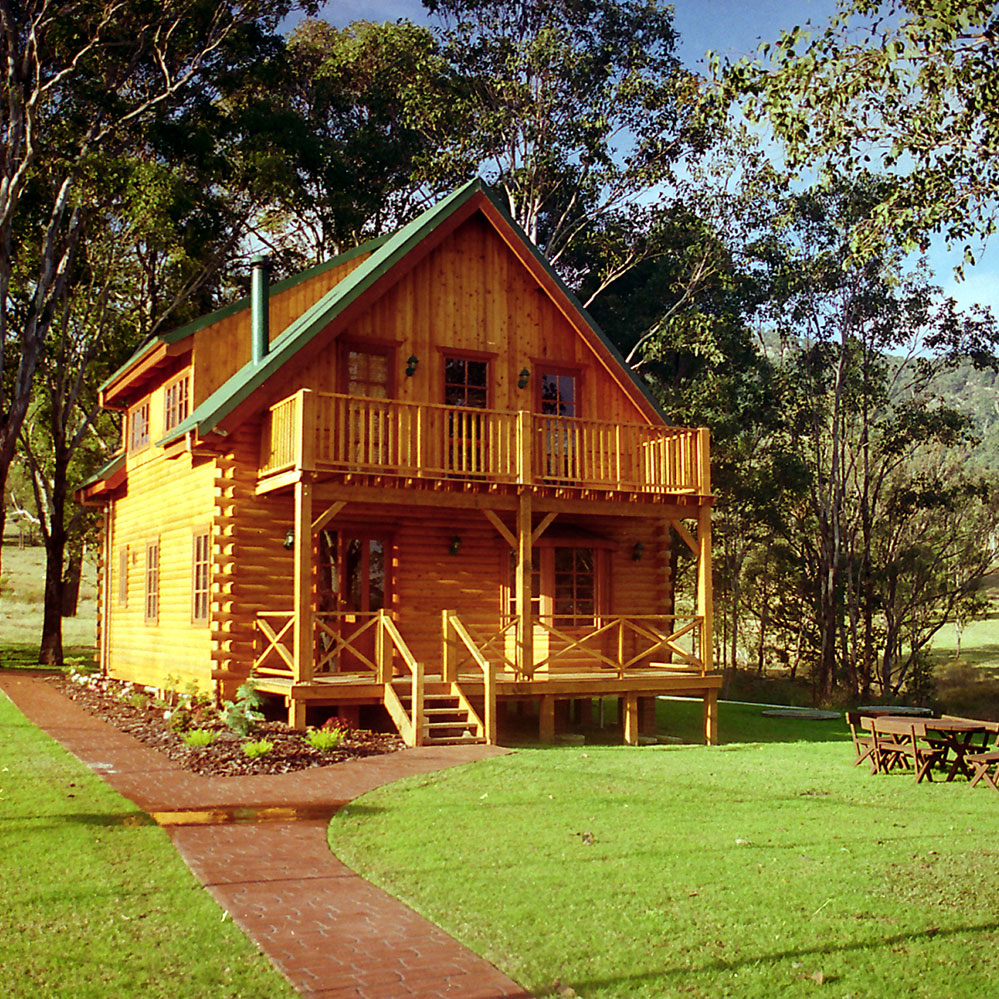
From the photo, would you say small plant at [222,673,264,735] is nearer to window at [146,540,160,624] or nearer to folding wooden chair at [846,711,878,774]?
window at [146,540,160,624]

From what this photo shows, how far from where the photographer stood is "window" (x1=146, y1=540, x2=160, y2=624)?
2172 centimetres

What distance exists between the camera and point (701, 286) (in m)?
32.5

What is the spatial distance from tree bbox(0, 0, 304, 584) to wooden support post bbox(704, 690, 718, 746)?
62.2 ft

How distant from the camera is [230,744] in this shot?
14398 millimetres

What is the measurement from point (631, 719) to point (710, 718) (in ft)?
5.01

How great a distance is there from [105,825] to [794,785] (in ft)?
25.0

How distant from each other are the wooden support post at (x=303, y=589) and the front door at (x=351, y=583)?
277 cm

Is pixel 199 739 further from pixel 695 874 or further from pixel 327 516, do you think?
pixel 695 874

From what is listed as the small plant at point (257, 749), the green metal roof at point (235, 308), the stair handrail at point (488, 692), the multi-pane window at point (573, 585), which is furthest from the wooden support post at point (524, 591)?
the green metal roof at point (235, 308)

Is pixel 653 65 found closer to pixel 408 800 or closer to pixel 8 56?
pixel 8 56

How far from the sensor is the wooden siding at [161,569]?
746 inches

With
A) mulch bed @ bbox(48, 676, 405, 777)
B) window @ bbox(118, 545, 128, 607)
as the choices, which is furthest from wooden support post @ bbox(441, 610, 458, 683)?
window @ bbox(118, 545, 128, 607)

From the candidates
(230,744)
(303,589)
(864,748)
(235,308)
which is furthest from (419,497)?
(864,748)

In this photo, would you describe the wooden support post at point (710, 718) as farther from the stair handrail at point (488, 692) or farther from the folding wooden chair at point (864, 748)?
the stair handrail at point (488, 692)
